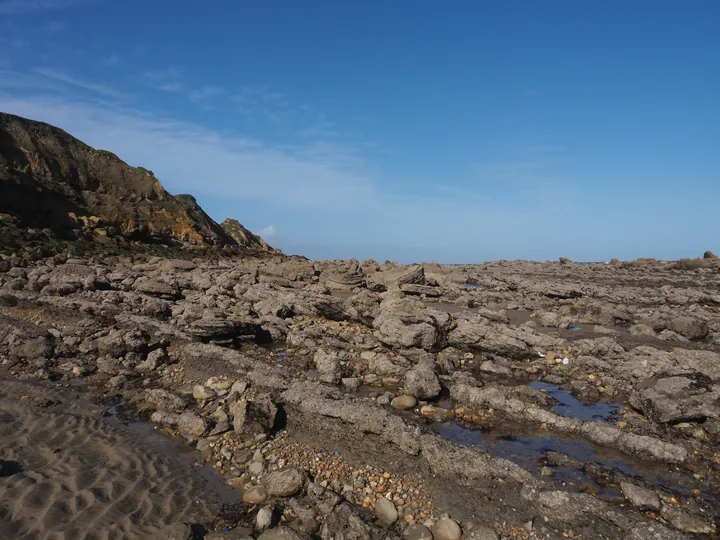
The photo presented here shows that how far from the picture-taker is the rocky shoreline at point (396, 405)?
7504 mm

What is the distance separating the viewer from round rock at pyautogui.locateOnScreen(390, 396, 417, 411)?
39.1 ft

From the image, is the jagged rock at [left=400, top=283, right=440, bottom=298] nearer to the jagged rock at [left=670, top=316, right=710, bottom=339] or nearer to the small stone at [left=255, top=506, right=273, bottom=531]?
the jagged rock at [left=670, top=316, right=710, bottom=339]

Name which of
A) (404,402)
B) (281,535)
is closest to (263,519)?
(281,535)

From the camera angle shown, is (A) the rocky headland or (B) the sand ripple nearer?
(B) the sand ripple

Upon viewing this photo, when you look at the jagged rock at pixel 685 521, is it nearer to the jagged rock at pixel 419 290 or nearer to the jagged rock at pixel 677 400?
the jagged rock at pixel 677 400

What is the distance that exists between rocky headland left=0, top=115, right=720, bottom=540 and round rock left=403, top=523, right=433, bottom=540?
0.06m

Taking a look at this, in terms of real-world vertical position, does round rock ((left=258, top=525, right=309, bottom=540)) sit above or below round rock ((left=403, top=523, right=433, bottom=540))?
above

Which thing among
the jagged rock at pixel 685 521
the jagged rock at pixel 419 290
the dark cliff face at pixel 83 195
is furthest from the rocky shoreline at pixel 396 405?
the dark cliff face at pixel 83 195

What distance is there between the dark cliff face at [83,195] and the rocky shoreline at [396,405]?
39.9 metres

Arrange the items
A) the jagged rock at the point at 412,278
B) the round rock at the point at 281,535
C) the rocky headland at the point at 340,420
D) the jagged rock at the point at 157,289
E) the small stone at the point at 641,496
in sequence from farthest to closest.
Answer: the jagged rock at the point at 412,278 → the jagged rock at the point at 157,289 → the small stone at the point at 641,496 → the rocky headland at the point at 340,420 → the round rock at the point at 281,535

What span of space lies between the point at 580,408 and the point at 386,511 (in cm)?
792

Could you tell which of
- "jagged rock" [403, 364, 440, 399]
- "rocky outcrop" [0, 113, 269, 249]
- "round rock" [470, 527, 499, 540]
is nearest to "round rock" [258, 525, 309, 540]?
"round rock" [470, 527, 499, 540]

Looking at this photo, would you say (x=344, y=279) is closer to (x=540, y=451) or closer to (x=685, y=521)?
(x=540, y=451)

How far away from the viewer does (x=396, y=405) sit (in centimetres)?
1198
